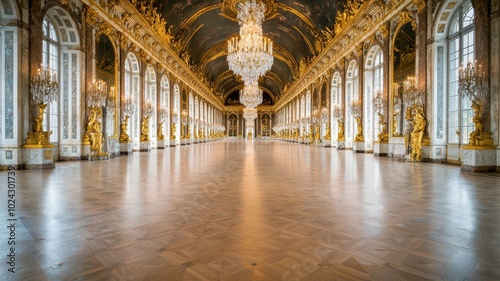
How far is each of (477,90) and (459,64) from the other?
2.34 meters

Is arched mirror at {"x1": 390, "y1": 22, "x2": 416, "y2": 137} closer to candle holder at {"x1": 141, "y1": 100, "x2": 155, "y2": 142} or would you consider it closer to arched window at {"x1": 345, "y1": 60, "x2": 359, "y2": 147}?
arched window at {"x1": 345, "y1": 60, "x2": 359, "y2": 147}

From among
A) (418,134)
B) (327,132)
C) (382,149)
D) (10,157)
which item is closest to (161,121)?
(327,132)

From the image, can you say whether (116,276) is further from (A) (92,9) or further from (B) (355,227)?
(A) (92,9)

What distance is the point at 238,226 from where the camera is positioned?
290 cm

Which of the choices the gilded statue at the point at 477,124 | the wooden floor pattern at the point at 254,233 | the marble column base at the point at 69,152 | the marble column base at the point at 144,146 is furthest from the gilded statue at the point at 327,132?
the wooden floor pattern at the point at 254,233

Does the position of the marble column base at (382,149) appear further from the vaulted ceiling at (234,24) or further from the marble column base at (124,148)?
the marble column base at (124,148)

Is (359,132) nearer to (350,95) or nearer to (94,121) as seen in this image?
(350,95)

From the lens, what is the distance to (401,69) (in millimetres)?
11430

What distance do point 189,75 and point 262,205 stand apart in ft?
82.7

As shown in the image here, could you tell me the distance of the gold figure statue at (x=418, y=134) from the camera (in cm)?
961

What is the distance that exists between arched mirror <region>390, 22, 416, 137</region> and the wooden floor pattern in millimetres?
7172

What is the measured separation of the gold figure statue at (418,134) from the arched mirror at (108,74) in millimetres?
11412

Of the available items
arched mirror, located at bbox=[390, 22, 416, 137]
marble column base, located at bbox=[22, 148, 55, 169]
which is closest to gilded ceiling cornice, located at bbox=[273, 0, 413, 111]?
arched mirror, located at bbox=[390, 22, 416, 137]

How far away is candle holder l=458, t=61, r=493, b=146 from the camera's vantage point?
721 centimetres
